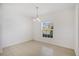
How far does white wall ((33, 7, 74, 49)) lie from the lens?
1619mm

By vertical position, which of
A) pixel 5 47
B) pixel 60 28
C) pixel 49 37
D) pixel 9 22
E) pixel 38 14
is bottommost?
pixel 5 47

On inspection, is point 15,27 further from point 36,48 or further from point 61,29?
point 61,29

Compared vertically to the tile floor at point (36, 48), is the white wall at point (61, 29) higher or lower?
higher

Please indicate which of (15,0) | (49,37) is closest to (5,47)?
(49,37)

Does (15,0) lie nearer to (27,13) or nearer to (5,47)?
(27,13)

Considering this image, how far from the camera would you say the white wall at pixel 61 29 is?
1619 mm

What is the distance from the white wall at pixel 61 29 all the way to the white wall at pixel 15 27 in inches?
6.7

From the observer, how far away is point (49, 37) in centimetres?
173

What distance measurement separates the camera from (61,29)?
1.81 metres

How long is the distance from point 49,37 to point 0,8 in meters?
1.06

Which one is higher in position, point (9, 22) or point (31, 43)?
point (9, 22)

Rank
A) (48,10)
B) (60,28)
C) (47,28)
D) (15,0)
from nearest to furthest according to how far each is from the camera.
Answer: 1. (15,0)
2. (48,10)
3. (47,28)
4. (60,28)

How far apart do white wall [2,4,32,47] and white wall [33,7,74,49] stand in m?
0.17

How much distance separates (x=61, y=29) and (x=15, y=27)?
0.97 m
